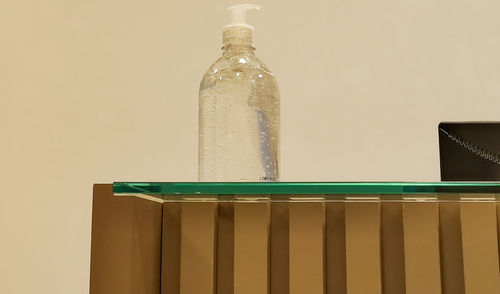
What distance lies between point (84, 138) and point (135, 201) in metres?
0.80

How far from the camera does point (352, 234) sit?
45cm

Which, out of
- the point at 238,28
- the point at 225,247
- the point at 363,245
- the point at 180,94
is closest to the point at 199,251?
the point at 225,247

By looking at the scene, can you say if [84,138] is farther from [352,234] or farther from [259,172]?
[352,234]

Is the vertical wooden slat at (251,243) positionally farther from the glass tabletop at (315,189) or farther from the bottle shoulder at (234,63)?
the bottle shoulder at (234,63)

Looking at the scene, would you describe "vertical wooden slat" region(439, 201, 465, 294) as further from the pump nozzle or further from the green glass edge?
the pump nozzle

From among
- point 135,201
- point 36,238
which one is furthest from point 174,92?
point 135,201

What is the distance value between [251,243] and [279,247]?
2 cm

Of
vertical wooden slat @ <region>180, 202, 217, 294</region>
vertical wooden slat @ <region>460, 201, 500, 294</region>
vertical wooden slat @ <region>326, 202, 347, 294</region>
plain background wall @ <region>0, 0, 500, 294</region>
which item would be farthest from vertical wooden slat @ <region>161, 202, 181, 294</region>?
plain background wall @ <region>0, 0, 500, 294</region>

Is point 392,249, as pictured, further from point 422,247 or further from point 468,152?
point 468,152

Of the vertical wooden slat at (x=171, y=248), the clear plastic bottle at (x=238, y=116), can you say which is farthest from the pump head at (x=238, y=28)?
the vertical wooden slat at (x=171, y=248)

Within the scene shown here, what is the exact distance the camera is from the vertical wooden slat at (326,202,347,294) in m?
0.46

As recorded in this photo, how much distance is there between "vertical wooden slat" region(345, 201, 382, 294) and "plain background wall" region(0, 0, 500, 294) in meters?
0.71

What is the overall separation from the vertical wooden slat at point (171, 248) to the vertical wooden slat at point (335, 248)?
Answer: 121mm

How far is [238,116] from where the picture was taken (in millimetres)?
633
